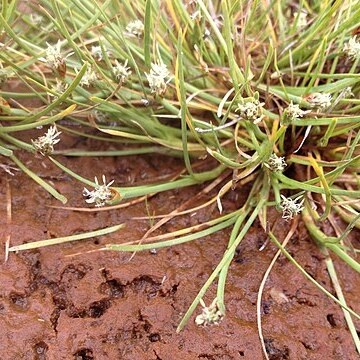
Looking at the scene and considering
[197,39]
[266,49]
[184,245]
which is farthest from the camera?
[266,49]

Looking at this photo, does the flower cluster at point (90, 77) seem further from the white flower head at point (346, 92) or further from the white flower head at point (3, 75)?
the white flower head at point (346, 92)

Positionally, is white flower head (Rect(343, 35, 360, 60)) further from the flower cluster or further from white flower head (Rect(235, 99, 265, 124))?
the flower cluster

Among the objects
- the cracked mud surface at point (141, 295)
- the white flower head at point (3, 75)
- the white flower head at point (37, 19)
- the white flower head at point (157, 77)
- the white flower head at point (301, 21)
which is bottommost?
the cracked mud surface at point (141, 295)

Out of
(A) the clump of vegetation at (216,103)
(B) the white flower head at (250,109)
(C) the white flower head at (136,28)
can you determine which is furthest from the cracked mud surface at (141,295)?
(C) the white flower head at (136,28)

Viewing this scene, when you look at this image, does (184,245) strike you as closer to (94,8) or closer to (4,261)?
(4,261)

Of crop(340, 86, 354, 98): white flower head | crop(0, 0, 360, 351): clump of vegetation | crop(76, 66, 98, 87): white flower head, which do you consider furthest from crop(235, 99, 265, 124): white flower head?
crop(76, 66, 98, 87): white flower head

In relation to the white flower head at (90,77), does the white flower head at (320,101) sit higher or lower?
lower

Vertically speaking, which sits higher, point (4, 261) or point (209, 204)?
point (4, 261)

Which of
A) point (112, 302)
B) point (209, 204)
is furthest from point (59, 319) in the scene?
point (209, 204)
